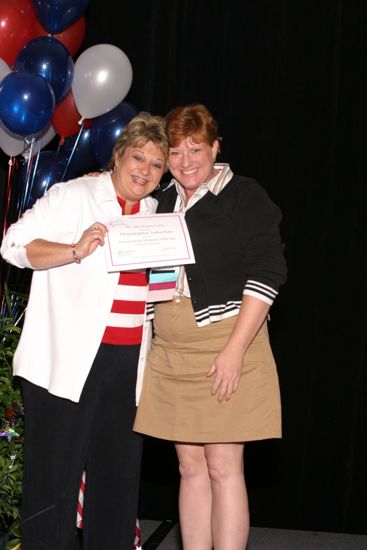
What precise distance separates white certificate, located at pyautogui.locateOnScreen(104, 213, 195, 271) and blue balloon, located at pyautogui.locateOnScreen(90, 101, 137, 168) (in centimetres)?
77

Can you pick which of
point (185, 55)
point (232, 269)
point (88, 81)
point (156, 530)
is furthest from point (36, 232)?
point (156, 530)

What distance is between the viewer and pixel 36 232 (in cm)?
253

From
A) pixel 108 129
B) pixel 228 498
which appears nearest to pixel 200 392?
pixel 228 498

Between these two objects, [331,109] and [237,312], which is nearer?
[237,312]

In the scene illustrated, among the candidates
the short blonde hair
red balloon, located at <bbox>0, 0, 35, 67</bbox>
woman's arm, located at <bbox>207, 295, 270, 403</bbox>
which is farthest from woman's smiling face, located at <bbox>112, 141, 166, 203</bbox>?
red balloon, located at <bbox>0, 0, 35, 67</bbox>

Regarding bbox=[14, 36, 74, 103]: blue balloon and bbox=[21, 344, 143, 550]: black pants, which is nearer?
bbox=[21, 344, 143, 550]: black pants

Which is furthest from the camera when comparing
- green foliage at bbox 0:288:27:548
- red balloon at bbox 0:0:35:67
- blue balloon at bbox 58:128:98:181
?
blue balloon at bbox 58:128:98:181

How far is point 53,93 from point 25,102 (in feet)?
0.58

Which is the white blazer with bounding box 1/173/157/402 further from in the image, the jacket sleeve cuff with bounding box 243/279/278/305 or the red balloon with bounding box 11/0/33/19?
the red balloon with bounding box 11/0/33/19

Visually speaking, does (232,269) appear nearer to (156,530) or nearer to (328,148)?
(328,148)

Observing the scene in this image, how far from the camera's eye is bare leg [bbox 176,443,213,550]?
2711 mm

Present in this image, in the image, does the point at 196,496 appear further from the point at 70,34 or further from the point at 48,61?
the point at 70,34

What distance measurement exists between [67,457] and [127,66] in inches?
65.4

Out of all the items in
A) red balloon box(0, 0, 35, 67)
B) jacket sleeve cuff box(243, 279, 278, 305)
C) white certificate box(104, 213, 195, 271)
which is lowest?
jacket sleeve cuff box(243, 279, 278, 305)
